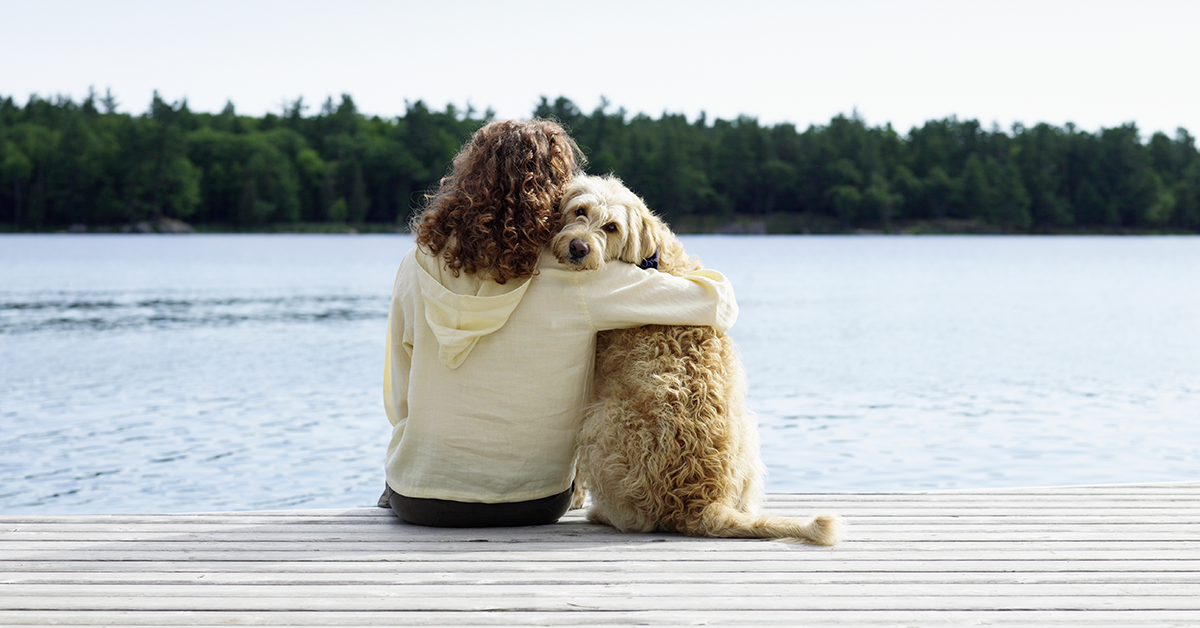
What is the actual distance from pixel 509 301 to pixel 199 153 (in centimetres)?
8994

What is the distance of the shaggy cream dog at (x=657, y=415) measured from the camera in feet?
10.6

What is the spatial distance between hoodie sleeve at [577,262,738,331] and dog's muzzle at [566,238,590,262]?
0.09 m

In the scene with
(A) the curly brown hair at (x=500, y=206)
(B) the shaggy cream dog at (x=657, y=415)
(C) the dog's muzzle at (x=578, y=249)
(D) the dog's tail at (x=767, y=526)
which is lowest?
(D) the dog's tail at (x=767, y=526)

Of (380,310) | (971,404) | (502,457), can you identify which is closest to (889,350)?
(971,404)

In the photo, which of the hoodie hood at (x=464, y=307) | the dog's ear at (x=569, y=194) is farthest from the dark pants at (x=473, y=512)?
the dog's ear at (x=569, y=194)

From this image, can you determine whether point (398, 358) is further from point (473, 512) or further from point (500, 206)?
point (500, 206)

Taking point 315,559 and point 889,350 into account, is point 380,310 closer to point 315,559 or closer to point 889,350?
point 889,350

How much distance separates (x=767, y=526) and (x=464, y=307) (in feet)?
4.03

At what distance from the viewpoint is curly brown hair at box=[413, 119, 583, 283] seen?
10.5 ft

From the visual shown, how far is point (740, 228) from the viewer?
8962 cm

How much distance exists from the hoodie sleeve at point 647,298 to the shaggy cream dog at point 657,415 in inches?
2.3

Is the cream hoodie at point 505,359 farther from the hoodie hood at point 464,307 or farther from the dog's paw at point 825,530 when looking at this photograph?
the dog's paw at point 825,530
